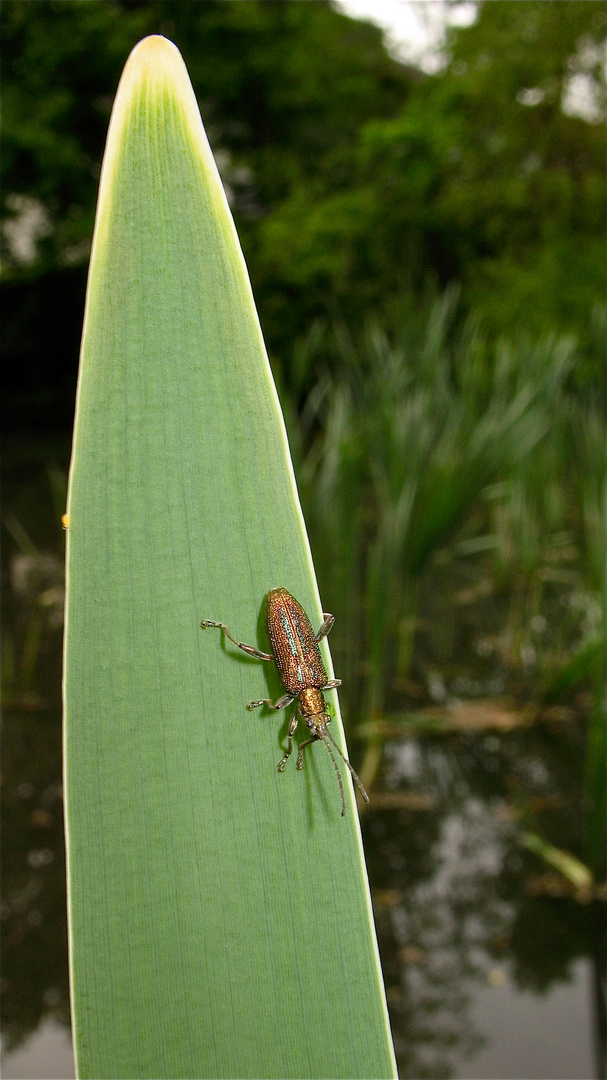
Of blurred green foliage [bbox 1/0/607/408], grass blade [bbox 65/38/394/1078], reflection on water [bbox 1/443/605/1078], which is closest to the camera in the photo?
grass blade [bbox 65/38/394/1078]

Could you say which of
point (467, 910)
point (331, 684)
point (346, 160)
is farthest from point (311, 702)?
point (346, 160)

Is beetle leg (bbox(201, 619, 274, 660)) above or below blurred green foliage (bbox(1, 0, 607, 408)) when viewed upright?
below

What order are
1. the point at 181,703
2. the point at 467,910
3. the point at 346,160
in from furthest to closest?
the point at 346,160
the point at 467,910
the point at 181,703

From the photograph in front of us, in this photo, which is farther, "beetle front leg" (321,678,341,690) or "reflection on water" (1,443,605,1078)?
"reflection on water" (1,443,605,1078)

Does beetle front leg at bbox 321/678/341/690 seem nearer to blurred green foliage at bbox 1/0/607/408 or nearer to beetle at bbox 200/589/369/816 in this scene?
beetle at bbox 200/589/369/816

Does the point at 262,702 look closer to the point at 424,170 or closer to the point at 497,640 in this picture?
the point at 497,640

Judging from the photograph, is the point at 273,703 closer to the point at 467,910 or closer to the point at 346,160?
the point at 467,910

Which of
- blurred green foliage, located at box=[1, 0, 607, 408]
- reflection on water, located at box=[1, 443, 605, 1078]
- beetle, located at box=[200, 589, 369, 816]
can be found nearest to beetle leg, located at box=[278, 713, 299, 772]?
beetle, located at box=[200, 589, 369, 816]
